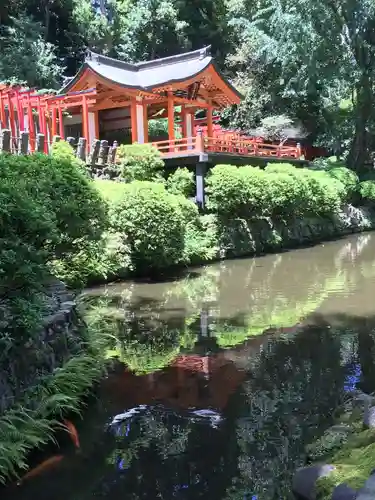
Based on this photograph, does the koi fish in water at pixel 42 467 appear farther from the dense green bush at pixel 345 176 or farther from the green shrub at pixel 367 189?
the green shrub at pixel 367 189

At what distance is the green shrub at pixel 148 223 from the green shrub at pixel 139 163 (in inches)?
138

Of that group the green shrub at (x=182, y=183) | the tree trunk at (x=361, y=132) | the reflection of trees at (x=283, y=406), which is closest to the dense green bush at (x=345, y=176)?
the tree trunk at (x=361, y=132)

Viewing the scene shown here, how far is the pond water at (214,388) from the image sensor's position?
15.3ft

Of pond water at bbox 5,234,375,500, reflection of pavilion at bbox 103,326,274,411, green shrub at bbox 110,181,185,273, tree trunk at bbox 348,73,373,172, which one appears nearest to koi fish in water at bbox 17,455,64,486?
pond water at bbox 5,234,375,500

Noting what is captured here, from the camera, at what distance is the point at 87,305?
1014cm

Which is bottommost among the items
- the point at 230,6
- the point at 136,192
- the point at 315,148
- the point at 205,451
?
the point at 205,451

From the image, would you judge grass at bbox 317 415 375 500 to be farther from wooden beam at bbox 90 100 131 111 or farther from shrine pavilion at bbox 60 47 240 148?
wooden beam at bbox 90 100 131 111

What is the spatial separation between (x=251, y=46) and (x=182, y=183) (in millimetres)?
15911

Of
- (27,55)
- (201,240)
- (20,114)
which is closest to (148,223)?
(201,240)

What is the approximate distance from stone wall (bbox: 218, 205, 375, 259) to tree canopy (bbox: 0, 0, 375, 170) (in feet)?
13.5

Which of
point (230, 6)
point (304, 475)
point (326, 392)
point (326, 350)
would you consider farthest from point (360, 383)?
point (230, 6)

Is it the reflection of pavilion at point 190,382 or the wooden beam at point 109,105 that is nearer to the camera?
the reflection of pavilion at point 190,382

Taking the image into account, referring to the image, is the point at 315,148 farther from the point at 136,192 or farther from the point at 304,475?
the point at 304,475

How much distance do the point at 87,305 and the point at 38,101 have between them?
37.8ft
